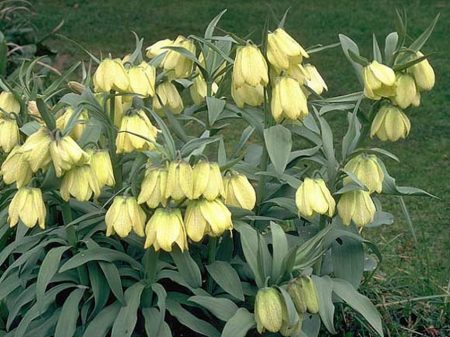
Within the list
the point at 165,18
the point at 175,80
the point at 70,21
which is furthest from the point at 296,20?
the point at 175,80

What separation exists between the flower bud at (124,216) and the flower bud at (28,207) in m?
0.15

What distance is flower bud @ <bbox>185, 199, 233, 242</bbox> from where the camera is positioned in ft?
6.17

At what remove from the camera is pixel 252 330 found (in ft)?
7.34

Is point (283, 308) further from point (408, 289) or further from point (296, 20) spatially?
point (296, 20)

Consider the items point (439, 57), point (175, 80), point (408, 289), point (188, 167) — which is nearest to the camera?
point (188, 167)

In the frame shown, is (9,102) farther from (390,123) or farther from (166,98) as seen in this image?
(390,123)

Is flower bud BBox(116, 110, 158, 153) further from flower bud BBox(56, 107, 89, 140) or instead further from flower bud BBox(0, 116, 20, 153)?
flower bud BBox(0, 116, 20, 153)

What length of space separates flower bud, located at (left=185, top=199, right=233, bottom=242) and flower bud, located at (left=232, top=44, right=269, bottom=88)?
10.7 inches

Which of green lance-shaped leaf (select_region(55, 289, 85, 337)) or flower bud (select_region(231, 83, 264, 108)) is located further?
flower bud (select_region(231, 83, 264, 108))

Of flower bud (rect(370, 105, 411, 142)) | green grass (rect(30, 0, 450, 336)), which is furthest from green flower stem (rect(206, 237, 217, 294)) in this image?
green grass (rect(30, 0, 450, 336))

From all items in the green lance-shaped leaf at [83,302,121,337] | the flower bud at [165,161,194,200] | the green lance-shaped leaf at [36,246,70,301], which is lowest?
the green lance-shaped leaf at [83,302,121,337]

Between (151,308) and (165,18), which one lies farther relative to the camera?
(165,18)

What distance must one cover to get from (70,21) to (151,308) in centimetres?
549

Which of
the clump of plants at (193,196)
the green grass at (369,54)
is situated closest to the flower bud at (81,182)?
the clump of plants at (193,196)
